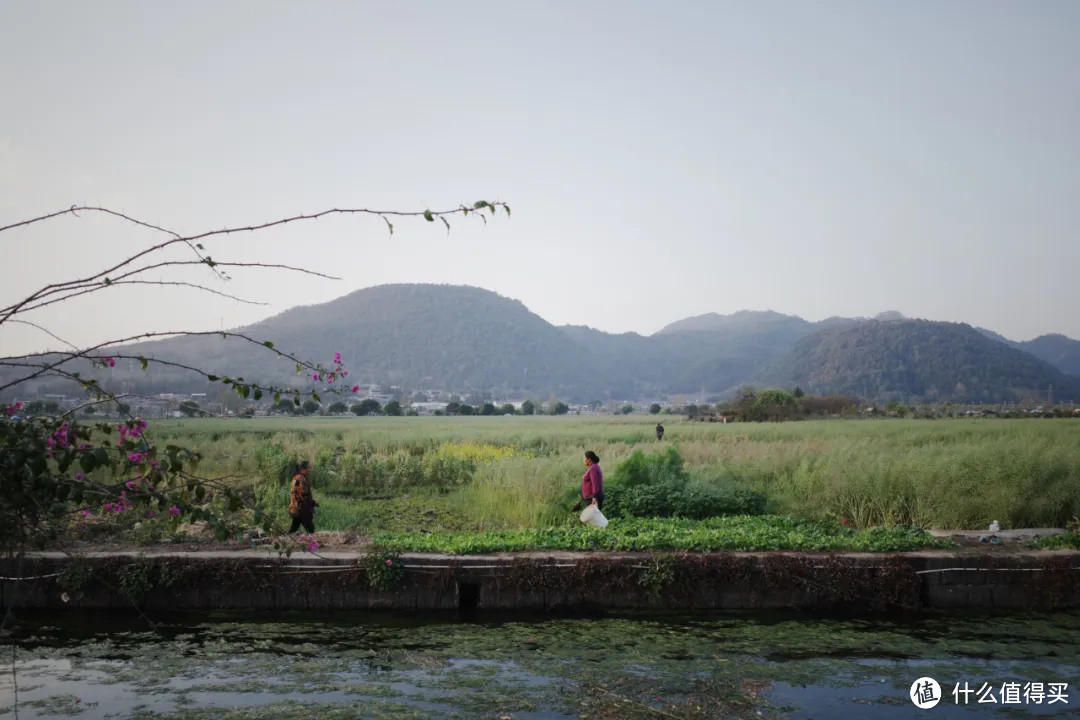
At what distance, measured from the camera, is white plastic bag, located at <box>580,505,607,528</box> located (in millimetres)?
11352

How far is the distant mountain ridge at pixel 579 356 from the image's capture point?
303ft

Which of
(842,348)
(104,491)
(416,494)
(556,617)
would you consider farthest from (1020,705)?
(842,348)

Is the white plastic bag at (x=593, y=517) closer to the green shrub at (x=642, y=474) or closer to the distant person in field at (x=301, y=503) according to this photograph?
the green shrub at (x=642, y=474)

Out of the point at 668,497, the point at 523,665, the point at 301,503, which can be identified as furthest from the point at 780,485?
the point at 523,665

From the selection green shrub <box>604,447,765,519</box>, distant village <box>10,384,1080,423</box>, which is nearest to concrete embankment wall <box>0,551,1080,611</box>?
distant village <box>10,384,1080,423</box>

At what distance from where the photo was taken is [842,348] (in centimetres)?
11031

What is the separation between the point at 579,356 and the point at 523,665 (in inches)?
6841

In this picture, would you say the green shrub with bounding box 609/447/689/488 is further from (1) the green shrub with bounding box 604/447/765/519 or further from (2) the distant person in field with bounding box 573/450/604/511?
(2) the distant person in field with bounding box 573/450/604/511

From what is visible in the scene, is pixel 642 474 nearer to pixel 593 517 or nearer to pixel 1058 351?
pixel 593 517

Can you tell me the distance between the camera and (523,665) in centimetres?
715

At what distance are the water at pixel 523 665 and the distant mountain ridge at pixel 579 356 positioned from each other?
48.1 metres

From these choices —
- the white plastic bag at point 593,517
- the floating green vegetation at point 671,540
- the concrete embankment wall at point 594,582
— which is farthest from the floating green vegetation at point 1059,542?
the white plastic bag at point 593,517

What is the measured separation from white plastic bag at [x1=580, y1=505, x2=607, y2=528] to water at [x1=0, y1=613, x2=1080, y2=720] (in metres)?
2.83

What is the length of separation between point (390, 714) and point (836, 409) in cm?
5556
